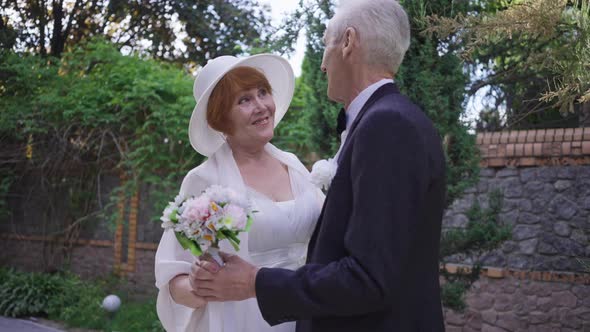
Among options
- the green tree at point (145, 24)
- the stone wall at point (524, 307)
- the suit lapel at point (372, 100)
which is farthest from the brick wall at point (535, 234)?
the green tree at point (145, 24)

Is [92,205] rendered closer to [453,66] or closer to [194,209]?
[453,66]

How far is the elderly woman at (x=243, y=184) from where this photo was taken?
2.60 meters

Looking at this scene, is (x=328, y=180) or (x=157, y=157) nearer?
(x=328, y=180)

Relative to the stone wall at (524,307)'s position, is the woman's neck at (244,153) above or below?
above

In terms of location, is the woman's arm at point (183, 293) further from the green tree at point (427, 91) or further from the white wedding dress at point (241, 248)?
the green tree at point (427, 91)

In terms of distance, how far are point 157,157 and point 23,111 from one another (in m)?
3.00

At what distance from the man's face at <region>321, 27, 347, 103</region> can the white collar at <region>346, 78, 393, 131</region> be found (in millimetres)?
62

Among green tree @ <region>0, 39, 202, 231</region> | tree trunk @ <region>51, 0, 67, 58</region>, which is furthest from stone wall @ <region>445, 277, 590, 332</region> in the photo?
tree trunk @ <region>51, 0, 67, 58</region>

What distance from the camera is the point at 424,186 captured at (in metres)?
1.65

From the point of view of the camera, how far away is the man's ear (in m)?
1.88

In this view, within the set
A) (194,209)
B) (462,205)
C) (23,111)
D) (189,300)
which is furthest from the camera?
(23,111)

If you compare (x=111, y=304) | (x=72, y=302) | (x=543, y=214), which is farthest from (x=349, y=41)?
(x=72, y=302)

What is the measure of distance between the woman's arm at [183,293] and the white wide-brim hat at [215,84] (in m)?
A: 0.59

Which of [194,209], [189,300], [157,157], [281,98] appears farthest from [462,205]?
[194,209]
